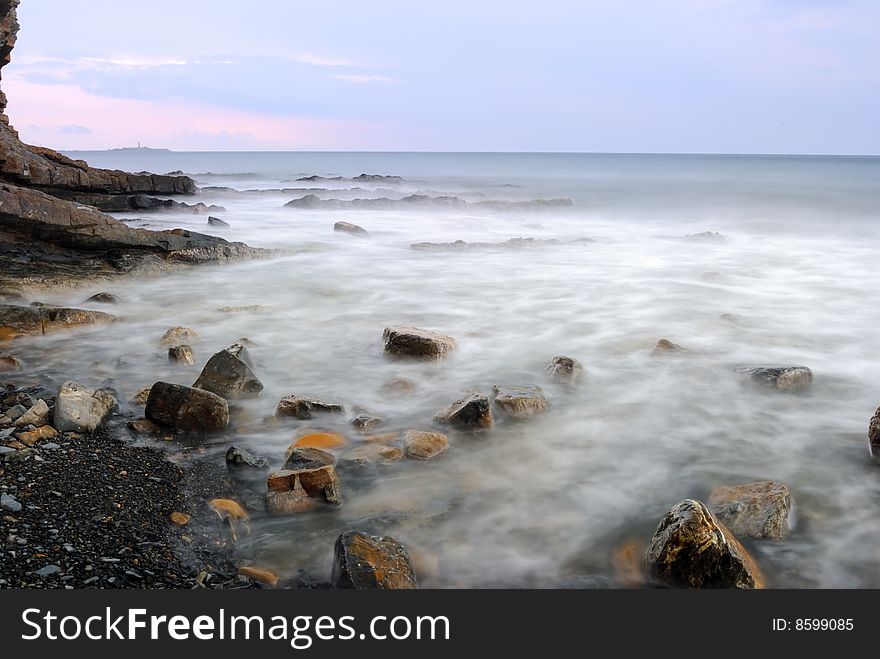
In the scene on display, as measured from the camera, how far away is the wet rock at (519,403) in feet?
15.5

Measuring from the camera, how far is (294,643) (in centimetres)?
226

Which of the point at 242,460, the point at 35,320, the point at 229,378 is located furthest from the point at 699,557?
the point at 35,320

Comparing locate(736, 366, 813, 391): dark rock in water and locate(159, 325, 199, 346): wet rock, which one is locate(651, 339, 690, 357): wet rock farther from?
locate(159, 325, 199, 346): wet rock

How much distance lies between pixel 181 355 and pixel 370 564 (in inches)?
140

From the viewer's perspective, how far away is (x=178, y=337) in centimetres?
633

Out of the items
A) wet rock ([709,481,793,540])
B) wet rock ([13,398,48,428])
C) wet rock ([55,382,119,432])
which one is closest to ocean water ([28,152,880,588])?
wet rock ([709,481,793,540])

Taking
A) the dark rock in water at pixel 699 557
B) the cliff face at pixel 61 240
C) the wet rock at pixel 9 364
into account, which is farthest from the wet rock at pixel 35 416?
the cliff face at pixel 61 240

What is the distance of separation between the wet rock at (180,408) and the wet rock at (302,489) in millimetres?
896

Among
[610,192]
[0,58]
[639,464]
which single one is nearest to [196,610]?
[639,464]

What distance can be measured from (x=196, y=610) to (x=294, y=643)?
1.36ft

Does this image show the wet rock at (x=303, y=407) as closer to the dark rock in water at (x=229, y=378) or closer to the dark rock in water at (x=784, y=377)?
the dark rock in water at (x=229, y=378)

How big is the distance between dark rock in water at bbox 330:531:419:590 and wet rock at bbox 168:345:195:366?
3252mm

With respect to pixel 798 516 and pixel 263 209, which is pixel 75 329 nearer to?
pixel 798 516

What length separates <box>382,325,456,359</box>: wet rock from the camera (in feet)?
19.7
